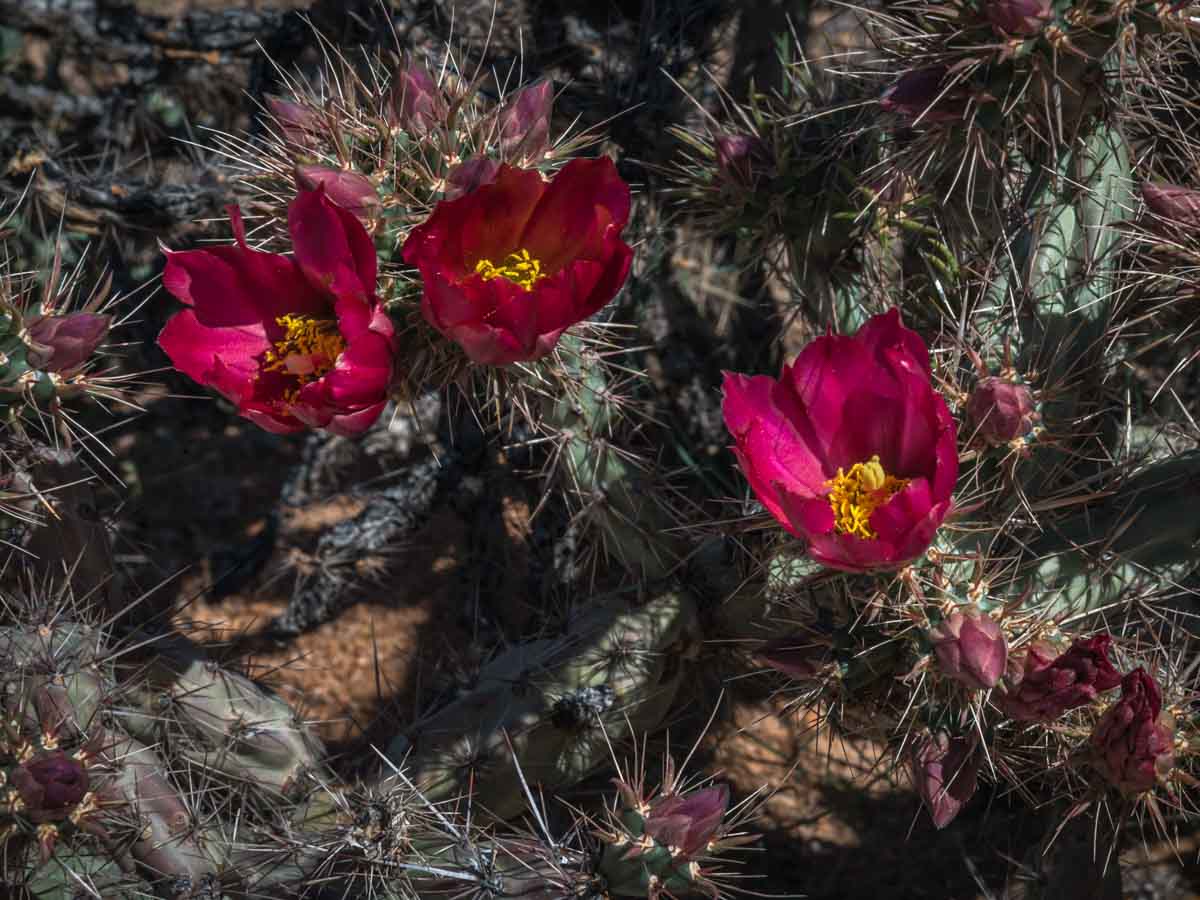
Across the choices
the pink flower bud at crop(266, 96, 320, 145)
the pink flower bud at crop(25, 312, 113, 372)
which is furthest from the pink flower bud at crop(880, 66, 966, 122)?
the pink flower bud at crop(25, 312, 113, 372)

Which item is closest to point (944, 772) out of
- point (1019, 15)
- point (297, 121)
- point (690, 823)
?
point (690, 823)

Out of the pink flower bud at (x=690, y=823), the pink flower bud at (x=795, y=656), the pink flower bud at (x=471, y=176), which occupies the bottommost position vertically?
the pink flower bud at (x=690, y=823)

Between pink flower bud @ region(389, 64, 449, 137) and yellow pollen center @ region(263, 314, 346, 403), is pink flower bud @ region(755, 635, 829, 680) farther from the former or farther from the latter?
pink flower bud @ region(389, 64, 449, 137)

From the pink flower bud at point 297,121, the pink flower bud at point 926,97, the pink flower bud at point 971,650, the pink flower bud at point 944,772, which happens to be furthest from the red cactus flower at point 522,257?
the pink flower bud at point 944,772

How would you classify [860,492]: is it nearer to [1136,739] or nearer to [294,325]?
[1136,739]

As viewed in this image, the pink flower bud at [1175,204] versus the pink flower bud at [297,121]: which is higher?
the pink flower bud at [297,121]

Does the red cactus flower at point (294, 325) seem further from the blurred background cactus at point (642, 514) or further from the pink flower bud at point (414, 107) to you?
the pink flower bud at point (414, 107)
